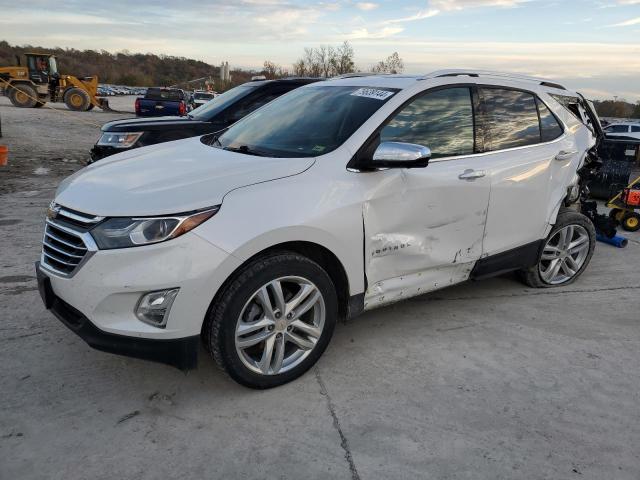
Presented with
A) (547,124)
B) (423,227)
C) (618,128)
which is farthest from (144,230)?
(618,128)

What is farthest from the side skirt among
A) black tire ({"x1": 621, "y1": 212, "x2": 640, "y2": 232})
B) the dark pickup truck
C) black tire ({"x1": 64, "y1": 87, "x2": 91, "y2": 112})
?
black tire ({"x1": 64, "y1": 87, "x2": 91, "y2": 112})

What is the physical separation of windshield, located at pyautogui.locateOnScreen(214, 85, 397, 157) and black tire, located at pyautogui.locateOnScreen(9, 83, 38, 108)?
89.4 ft

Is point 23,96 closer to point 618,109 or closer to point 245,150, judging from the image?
point 245,150

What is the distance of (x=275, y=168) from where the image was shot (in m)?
2.98

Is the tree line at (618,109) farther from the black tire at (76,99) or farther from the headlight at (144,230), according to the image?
the headlight at (144,230)

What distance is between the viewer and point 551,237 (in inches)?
177

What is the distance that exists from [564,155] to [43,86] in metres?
29.5

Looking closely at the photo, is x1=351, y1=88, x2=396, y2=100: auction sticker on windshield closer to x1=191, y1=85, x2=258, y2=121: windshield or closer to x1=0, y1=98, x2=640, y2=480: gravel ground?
x1=0, y1=98, x2=640, y2=480: gravel ground

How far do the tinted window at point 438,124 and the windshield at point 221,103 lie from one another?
13.5 ft

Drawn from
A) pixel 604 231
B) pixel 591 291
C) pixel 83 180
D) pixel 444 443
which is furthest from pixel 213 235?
pixel 604 231

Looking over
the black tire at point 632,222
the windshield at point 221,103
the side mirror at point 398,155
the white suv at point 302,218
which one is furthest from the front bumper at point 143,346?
the black tire at point 632,222

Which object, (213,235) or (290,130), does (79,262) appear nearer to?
(213,235)

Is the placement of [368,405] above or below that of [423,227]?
below

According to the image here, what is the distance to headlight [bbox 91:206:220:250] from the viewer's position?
2555 millimetres
